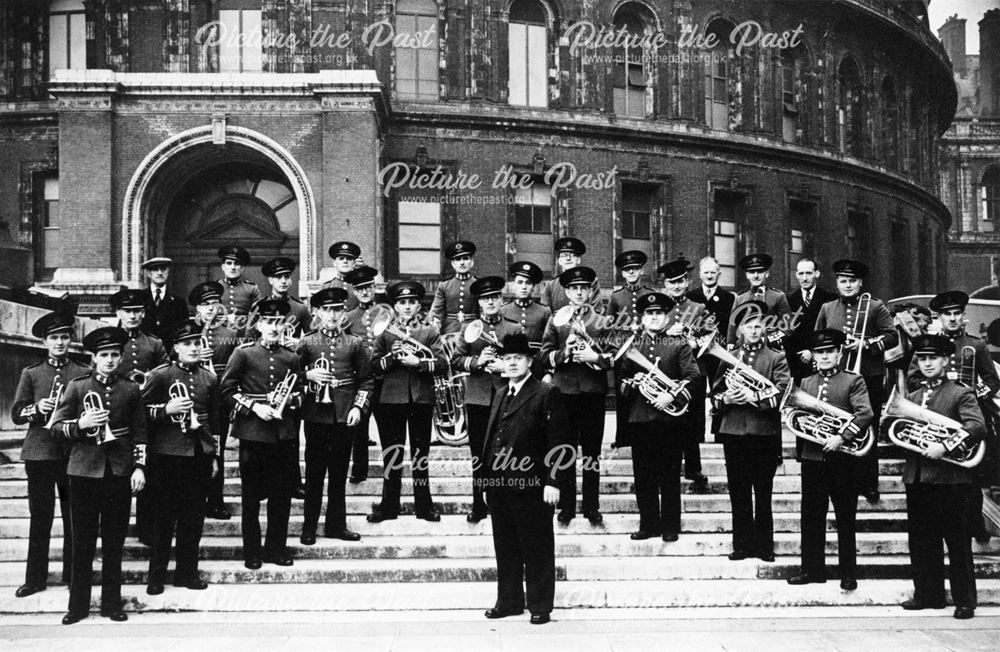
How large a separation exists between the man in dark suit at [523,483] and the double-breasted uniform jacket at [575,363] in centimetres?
156

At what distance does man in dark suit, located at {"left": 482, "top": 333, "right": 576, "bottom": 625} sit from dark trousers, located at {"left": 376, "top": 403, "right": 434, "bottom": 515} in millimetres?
1972

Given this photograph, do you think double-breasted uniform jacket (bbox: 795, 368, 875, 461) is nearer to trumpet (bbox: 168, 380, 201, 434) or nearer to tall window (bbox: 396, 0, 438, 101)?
trumpet (bbox: 168, 380, 201, 434)

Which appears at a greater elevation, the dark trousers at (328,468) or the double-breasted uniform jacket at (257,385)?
the double-breasted uniform jacket at (257,385)

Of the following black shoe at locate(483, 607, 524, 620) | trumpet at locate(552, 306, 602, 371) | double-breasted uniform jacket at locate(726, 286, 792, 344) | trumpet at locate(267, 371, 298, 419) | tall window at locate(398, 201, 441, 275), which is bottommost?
black shoe at locate(483, 607, 524, 620)

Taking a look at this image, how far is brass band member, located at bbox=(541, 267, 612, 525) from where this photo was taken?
33.7 ft

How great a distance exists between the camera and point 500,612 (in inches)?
337

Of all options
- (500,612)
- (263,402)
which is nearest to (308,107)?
(263,402)

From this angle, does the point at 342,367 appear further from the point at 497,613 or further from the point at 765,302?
the point at 765,302

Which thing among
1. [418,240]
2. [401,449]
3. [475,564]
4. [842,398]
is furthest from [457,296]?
[418,240]

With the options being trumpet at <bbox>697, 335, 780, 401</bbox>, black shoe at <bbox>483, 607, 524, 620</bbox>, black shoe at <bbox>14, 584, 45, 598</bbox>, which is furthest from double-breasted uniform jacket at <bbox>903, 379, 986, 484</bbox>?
black shoe at <bbox>14, 584, 45, 598</bbox>

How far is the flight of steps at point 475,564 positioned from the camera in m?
9.06

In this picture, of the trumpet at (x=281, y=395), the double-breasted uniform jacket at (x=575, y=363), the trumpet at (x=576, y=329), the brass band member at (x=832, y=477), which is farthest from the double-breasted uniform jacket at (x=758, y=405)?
the trumpet at (x=281, y=395)

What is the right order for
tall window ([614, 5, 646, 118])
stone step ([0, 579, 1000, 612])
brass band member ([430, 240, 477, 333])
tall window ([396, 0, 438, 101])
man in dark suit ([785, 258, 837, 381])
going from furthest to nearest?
tall window ([614, 5, 646, 118]) → tall window ([396, 0, 438, 101]) → man in dark suit ([785, 258, 837, 381]) → brass band member ([430, 240, 477, 333]) → stone step ([0, 579, 1000, 612])

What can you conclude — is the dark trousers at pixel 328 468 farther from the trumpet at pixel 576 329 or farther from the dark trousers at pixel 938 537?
the dark trousers at pixel 938 537
